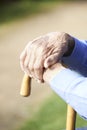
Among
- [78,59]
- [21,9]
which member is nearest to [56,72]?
[78,59]

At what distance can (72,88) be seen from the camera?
75 centimetres

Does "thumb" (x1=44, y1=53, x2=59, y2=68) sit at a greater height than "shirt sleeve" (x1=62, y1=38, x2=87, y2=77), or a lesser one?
greater

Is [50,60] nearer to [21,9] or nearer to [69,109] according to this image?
[69,109]

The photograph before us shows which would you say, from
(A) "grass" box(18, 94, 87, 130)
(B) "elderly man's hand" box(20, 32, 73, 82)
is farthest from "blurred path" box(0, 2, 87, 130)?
(B) "elderly man's hand" box(20, 32, 73, 82)

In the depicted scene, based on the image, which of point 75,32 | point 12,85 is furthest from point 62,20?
point 12,85

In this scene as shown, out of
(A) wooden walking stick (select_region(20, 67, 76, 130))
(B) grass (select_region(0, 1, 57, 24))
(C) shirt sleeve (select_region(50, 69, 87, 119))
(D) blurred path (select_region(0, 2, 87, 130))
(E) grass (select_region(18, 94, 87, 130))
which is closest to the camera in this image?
(C) shirt sleeve (select_region(50, 69, 87, 119))

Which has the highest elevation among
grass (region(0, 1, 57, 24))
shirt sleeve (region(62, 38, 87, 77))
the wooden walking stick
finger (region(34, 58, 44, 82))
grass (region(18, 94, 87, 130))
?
finger (region(34, 58, 44, 82))

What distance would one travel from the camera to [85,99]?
2.43ft

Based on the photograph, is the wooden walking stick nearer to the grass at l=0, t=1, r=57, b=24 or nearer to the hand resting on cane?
the hand resting on cane

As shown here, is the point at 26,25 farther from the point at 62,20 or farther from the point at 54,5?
the point at 54,5

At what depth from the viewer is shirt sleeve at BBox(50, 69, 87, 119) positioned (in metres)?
0.74

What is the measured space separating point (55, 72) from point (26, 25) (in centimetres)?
417

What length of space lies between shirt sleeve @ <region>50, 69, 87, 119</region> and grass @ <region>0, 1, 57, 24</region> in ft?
14.0

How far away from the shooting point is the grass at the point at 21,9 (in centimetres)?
520
